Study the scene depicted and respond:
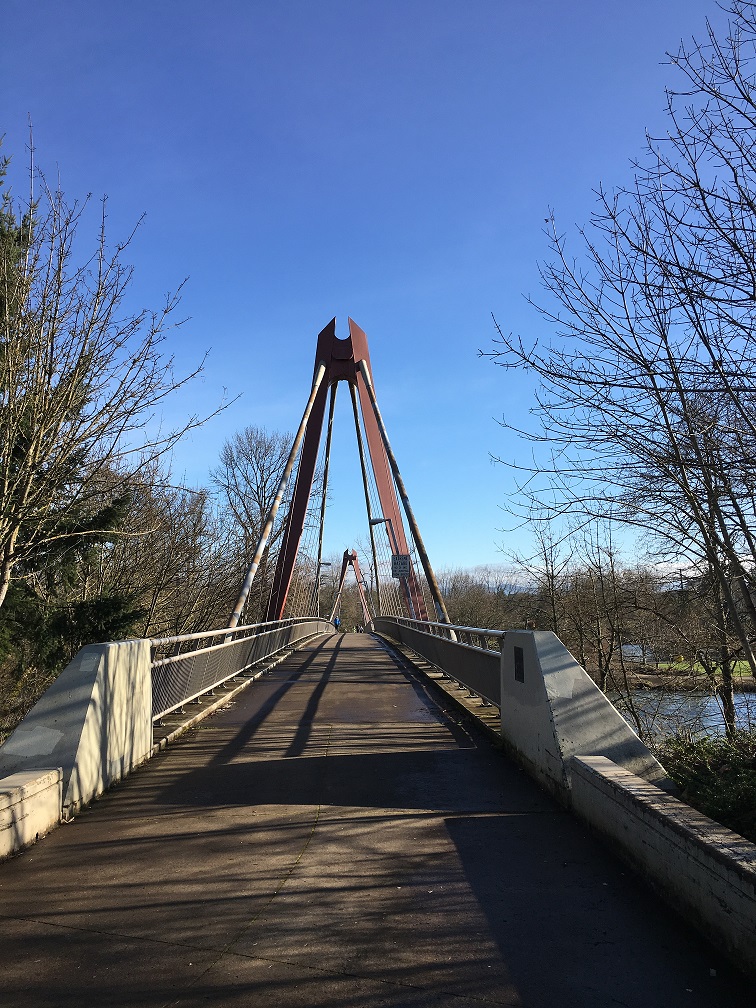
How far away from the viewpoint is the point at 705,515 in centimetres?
555

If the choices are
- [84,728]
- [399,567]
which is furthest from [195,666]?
[399,567]

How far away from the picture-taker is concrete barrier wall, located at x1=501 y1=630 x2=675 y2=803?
15.1ft

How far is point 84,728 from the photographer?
4.75m

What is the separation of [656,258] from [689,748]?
4.00 meters

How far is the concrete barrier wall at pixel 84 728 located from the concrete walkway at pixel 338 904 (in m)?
0.20

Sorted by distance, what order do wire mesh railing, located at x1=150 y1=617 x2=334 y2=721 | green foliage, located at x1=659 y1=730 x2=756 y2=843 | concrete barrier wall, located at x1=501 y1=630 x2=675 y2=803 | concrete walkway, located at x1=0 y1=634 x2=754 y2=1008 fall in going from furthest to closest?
wire mesh railing, located at x1=150 y1=617 x2=334 y2=721 < concrete barrier wall, located at x1=501 y1=630 x2=675 y2=803 < green foliage, located at x1=659 y1=730 x2=756 y2=843 < concrete walkway, located at x1=0 y1=634 x2=754 y2=1008

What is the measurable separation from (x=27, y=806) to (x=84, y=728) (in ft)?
2.29

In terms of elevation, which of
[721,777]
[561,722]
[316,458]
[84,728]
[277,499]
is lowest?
[721,777]

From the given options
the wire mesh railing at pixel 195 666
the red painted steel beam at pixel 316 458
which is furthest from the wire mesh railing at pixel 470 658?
the red painted steel beam at pixel 316 458

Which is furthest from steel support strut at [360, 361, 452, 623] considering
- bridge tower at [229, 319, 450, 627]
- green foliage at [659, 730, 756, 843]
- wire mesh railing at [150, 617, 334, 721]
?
green foliage at [659, 730, 756, 843]

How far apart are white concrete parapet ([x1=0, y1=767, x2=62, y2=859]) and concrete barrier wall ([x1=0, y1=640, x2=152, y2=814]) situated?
120 mm

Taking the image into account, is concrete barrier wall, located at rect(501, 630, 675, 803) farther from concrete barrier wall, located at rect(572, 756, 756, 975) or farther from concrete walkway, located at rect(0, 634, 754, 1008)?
concrete barrier wall, located at rect(572, 756, 756, 975)

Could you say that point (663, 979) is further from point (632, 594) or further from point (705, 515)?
point (632, 594)

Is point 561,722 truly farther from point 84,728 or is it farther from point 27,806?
point 27,806
